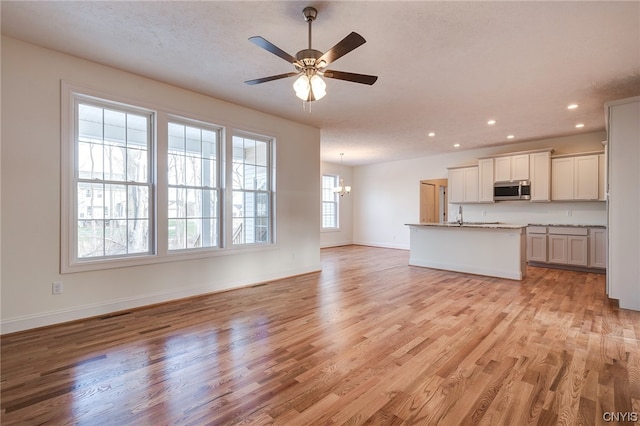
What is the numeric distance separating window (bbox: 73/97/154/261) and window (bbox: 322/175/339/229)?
6550 mm

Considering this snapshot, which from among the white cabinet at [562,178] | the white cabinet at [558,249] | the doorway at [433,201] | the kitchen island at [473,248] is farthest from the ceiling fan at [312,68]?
the doorway at [433,201]

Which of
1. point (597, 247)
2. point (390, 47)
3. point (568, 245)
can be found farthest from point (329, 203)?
point (390, 47)

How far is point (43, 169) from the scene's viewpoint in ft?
10.3

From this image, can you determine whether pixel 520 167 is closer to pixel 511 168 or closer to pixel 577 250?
pixel 511 168

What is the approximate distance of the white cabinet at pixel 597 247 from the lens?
5.77m

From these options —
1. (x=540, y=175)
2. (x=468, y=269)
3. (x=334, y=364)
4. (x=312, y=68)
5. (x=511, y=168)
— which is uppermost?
(x=312, y=68)

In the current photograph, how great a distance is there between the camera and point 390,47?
3.04 m

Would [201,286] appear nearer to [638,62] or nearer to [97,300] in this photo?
[97,300]

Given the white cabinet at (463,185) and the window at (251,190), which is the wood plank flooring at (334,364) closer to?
the window at (251,190)

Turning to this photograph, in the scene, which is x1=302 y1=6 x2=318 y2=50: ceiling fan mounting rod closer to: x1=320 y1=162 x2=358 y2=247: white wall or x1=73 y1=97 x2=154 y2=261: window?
x1=73 y1=97 x2=154 y2=261: window

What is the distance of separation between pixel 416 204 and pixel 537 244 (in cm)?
335

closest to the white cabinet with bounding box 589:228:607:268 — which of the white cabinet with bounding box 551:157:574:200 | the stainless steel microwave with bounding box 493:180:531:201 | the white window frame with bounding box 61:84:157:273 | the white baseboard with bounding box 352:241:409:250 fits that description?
the white cabinet with bounding box 551:157:574:200

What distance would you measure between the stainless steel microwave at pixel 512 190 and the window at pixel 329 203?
488cm

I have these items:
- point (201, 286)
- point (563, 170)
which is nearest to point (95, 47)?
point (201, 286)
